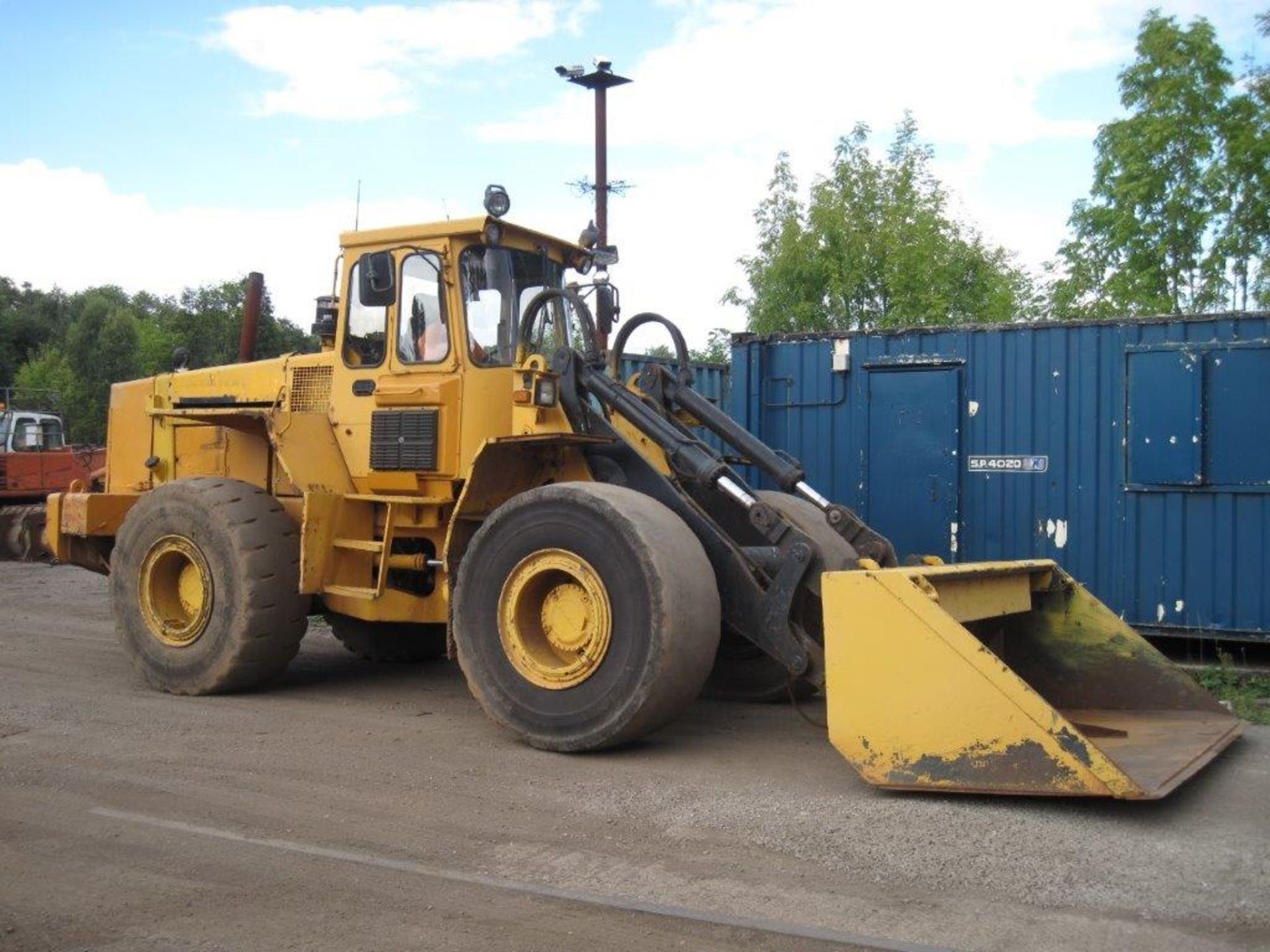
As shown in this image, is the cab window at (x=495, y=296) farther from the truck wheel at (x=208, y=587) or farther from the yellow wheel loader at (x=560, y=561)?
the truck wheel at (x=208, y=587)

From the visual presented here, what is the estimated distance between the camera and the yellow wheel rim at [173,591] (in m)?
8.75

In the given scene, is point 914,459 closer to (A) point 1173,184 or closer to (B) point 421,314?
(B) point 421,314

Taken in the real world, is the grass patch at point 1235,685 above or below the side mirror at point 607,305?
below

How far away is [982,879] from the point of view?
197 inches

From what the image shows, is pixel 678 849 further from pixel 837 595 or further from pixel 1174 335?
pixel 1174 335

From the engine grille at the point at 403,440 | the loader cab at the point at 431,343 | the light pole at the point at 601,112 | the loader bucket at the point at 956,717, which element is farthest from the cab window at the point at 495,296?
the light pole at the point at 601,112

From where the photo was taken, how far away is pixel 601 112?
20422mm

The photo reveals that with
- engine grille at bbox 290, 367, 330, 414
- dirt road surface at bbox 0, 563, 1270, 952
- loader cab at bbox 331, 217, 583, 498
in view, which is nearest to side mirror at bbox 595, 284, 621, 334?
loader cab at bbox 331, 217, 583, 498

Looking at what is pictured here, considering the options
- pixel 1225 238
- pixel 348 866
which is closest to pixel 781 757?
pixel 348 866

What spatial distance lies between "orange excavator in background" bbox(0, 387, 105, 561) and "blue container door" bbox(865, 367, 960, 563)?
13141mm

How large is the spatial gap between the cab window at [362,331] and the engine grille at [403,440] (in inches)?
17.1

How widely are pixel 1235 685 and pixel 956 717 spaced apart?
4.68 meters

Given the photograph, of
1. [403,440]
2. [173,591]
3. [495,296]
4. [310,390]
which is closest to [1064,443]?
[495,296]

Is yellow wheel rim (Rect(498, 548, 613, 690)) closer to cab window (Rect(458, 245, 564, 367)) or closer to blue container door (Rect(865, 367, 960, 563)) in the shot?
cab window (Rect(458, 245, 564, 367))
